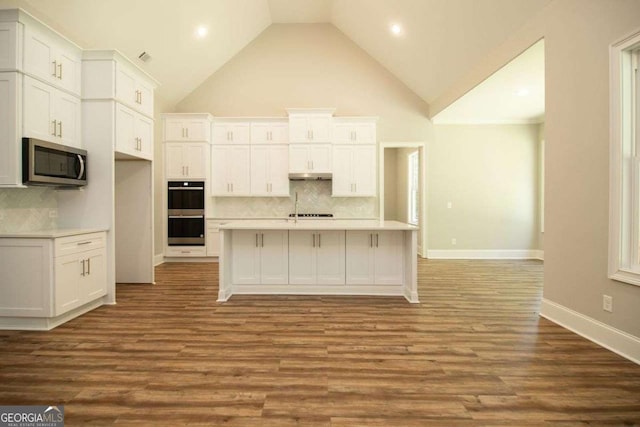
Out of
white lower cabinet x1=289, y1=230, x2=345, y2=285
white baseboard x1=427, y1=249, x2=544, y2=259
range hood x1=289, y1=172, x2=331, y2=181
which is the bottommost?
white baseboard x1=427, y1=249, x2=544, y2=259

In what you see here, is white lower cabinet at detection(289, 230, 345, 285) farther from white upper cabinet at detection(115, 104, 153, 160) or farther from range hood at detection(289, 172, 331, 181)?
range hood at detection(289, 172, 331, 181)

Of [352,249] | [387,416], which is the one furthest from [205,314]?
[387,416]

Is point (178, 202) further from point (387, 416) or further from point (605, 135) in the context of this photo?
point (605, 135)

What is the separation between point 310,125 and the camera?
650 cm

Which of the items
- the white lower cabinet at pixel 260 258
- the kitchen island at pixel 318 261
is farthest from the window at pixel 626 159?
the white lower cabinet at pixel 260 258

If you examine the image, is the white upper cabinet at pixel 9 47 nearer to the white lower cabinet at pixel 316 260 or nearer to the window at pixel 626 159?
the white lower cabinet at pixel 316 260

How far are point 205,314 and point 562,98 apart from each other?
4.05m

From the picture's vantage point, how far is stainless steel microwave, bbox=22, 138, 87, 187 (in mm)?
2969

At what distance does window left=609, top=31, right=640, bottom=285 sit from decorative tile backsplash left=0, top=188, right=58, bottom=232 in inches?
211

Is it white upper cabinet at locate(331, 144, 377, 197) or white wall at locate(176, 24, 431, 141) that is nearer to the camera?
white upper cabinet at locate(331, 144, 377, 197)

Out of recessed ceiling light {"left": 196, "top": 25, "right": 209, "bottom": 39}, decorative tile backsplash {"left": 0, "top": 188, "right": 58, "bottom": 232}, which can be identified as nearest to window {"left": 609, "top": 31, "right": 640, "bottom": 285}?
decorative tile backsplash {"left": 0, "top": 188, "right": 58, "bottom": 232}

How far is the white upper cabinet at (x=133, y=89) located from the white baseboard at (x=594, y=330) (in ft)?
16.9

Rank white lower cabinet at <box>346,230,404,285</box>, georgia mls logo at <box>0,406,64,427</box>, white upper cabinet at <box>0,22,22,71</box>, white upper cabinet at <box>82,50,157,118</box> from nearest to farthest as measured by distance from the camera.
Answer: georgia mls logo at <box>0,406,64,427</box> < white upper cabinet at <box>0,22,22,71</box> < white upper cabinet at <box>82,50,157,118</box> < white lower cabinet at <box>346,230,404,285</box>

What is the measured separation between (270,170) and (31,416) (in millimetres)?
5262
